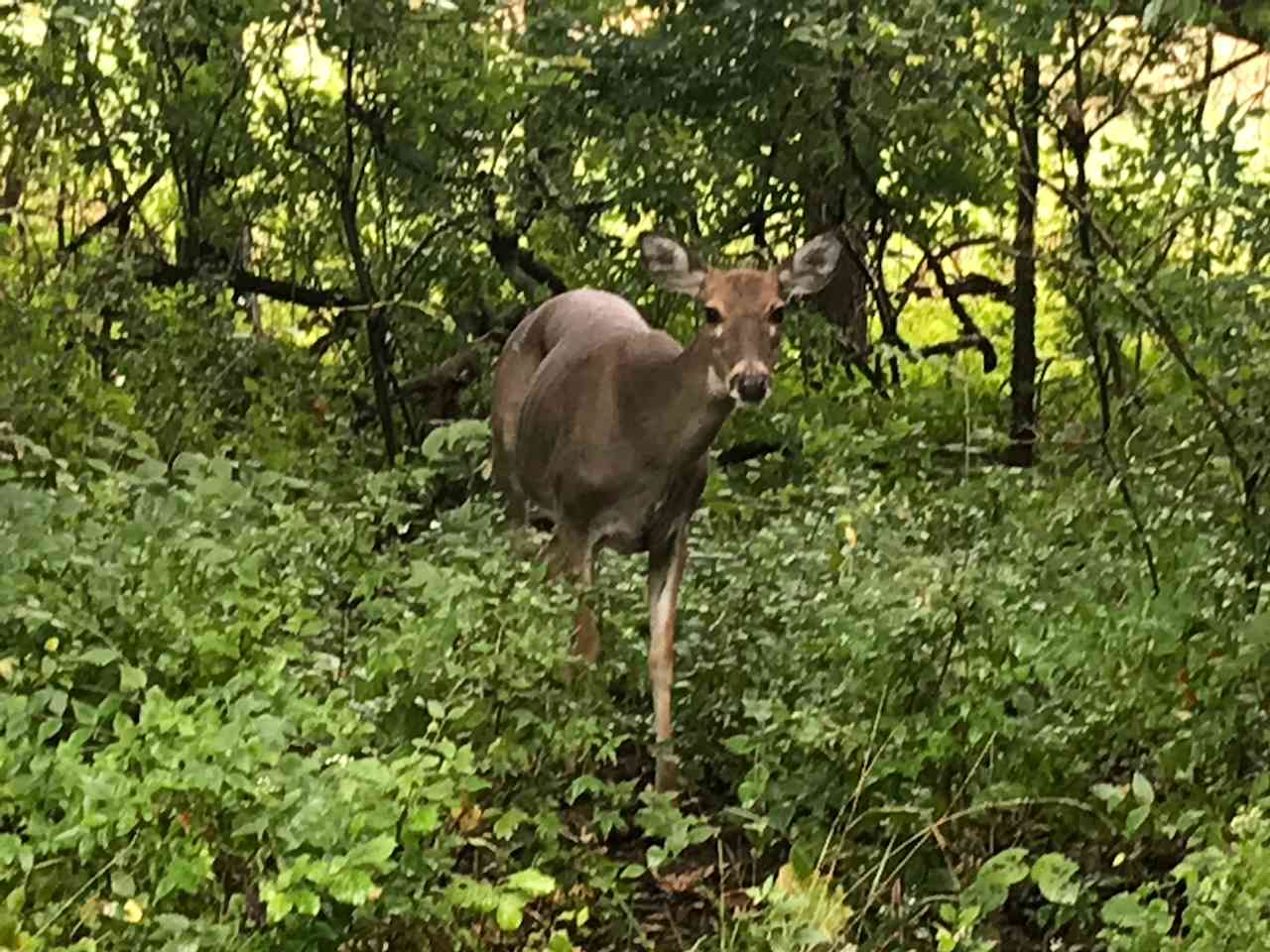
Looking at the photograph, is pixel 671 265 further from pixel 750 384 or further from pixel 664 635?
pixel 664 635

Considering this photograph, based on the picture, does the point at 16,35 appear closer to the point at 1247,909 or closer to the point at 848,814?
the point at 848,814

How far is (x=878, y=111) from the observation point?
23.3 feet

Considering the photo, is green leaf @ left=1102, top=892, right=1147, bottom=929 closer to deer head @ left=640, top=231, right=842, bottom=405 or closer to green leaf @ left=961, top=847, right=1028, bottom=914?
green leaf @ left=961, top=847, right=1028, bottom=914

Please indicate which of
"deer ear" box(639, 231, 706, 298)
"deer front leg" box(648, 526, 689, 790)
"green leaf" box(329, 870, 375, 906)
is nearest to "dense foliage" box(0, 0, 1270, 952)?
"green leaf" box(329, 870, 375, 906)

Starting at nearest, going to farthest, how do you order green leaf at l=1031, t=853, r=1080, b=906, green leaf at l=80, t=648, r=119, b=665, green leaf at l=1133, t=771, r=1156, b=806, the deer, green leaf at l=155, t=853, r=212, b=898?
green leaf at l=155, t=853, r=212, b=898
green leaf at l=1031, t=853, r=1080, b=906
green leaf at l=1133, t=771, r=1156, b=806
green leaf at l=80, t=648, r=119, b=665
the deer

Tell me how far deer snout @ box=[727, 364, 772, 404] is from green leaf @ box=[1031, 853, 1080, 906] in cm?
192

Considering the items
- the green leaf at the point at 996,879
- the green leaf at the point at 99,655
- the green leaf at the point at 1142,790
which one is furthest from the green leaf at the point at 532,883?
the green leaf at the point at 1142,790

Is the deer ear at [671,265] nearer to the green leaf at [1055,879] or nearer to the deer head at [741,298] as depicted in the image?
the deer head at [741,298]

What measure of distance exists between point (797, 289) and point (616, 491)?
0.84m

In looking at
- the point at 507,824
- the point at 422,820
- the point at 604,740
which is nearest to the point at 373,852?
the point at 422,820

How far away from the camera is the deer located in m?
4.87

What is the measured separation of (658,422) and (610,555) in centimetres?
127

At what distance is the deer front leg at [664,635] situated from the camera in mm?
4531

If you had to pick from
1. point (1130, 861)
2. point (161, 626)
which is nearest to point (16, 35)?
point (161, 626)
